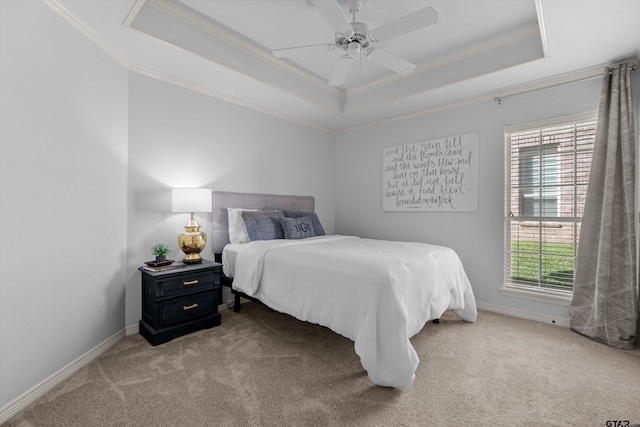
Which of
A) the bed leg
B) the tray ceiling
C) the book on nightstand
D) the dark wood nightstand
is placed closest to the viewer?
the tray ceiling

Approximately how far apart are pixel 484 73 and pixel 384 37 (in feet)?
4.68

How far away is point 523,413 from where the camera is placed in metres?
1.57

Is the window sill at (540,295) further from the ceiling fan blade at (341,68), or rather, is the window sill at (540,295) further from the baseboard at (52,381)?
the baseboard at (52,381)

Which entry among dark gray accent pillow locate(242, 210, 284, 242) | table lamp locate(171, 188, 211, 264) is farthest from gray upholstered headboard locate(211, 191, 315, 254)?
table lamp locate(171, 188, 211, 264)

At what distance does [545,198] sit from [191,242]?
362 centimetres

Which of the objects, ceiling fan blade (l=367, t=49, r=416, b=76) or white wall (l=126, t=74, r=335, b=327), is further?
white wall (l=126, t=74, r=335, b=327)

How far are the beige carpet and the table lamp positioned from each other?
2.50 ft

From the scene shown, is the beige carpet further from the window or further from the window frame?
the window

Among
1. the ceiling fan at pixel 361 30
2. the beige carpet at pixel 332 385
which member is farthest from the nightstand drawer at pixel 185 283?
the ceiling fan at pixel 361 30

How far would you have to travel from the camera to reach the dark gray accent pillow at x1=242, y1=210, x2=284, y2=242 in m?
3.14

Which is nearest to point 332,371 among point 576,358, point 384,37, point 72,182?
point 576,358

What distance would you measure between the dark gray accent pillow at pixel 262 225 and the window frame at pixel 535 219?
2.58 metres

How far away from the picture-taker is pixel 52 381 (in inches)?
70.6

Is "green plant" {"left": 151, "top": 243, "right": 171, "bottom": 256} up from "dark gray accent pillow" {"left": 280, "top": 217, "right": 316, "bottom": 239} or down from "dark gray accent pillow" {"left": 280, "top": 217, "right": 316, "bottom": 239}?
down
